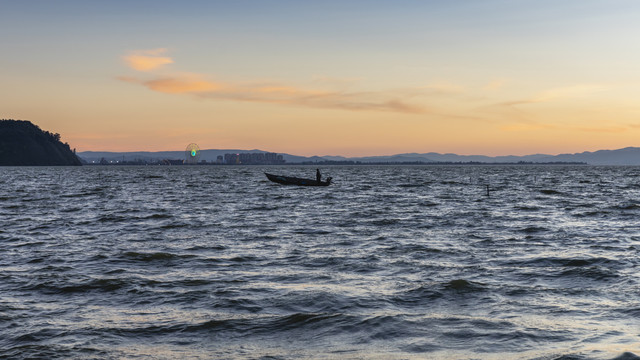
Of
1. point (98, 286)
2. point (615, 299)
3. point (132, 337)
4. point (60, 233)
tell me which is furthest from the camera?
point (60, 233)

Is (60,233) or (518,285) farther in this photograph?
(60,233)

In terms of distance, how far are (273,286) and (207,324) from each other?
12.2ft

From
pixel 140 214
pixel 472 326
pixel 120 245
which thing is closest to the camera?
pixel 472 326

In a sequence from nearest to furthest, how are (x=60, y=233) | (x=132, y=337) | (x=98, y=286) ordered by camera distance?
1. (x=132, y=337)
2. (x=98, y=286)
3. (x=60, y=233)

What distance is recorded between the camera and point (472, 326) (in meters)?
11.3

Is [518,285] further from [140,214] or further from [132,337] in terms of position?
[140,214]

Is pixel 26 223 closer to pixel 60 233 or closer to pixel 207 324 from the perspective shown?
pixel 60 233

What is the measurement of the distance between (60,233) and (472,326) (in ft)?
71.2

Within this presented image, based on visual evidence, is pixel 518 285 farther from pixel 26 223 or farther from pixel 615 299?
pixel 26 223

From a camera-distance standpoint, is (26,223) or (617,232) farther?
(26,223)

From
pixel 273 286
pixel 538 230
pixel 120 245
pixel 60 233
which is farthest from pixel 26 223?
pixel 538 230

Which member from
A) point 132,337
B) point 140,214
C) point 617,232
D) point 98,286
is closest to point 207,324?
point 132,337

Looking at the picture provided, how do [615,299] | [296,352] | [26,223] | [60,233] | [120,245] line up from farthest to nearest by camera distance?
[26,223] → [60,233] → [120,245] → [615,299] → [296,352]

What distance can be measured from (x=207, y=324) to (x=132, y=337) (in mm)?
1476
